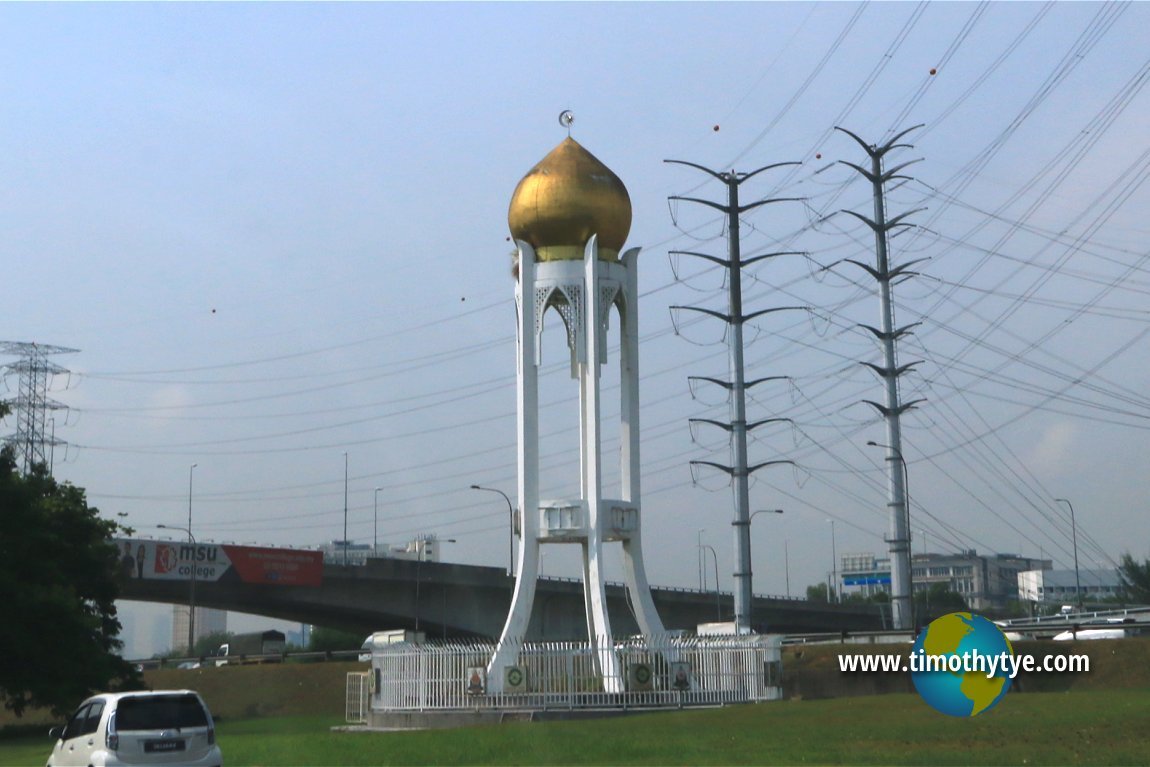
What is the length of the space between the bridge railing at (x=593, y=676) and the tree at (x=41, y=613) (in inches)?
568

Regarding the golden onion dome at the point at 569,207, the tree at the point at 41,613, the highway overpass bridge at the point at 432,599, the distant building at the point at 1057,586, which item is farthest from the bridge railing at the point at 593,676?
the distant building at the point at 1057,586

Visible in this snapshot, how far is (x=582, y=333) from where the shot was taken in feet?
147

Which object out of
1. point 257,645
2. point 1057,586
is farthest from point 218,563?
point 1057,586

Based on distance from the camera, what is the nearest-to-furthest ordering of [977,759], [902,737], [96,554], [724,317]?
[977,759], [902,737], [96,554], [724,317]

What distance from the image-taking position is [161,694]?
968 inches

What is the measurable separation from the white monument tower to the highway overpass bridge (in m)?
40.0

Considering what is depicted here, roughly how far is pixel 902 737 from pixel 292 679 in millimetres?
43272

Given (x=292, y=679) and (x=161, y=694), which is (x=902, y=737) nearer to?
(x=161, y=694)

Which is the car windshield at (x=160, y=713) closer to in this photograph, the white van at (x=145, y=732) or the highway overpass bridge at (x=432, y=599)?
the white van at (x=145, y=732)

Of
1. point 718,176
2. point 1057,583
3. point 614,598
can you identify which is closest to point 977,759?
point 718,176


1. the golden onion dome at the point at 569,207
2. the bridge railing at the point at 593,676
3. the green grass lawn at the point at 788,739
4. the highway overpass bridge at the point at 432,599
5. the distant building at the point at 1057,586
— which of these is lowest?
the green grass lawn at the point at 788,739

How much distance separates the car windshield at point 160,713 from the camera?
24172 mm

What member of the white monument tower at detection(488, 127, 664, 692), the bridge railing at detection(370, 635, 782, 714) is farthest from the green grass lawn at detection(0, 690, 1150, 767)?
the white monument tower at detection(488, 127, 664, 692)

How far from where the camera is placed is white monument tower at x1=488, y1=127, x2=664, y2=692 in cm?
4303
